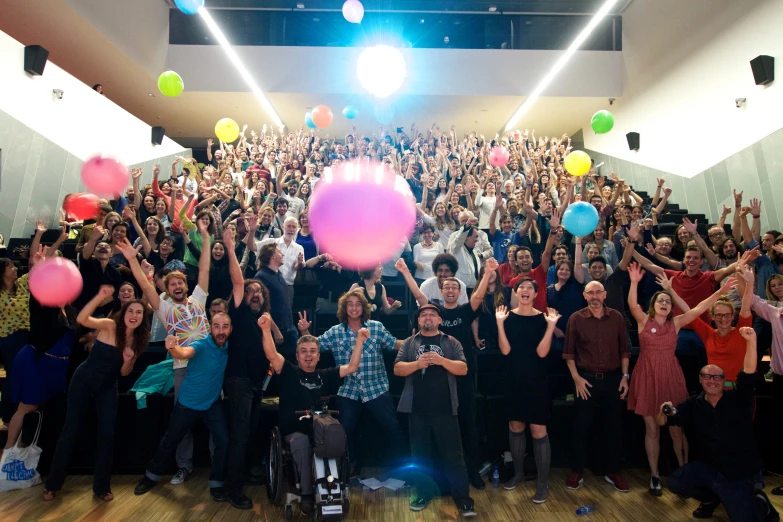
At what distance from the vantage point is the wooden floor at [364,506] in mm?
3014

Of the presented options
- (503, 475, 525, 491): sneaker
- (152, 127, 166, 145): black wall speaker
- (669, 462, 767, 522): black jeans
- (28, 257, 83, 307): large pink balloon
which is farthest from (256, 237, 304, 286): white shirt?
(152, 127, 166, 145): black wall speaker

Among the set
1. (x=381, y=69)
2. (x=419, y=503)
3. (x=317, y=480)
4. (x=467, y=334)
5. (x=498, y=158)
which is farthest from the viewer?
(x=381, y=69)

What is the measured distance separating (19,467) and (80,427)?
49 centimetres

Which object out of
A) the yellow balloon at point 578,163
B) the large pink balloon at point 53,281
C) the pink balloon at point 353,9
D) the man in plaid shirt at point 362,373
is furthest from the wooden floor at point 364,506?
the pink balloon at point 353,9

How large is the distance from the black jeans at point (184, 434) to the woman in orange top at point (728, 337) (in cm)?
300

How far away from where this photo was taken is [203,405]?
3.28 m

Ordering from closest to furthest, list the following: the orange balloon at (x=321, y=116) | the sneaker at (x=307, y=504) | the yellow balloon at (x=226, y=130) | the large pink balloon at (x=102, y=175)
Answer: the sneaker at (x=307, y=504) → the large pink balloon at (x=102, y=175) → the yellow balloon at (x=226, y=130) → the orange balloon at (x=321, y=116)

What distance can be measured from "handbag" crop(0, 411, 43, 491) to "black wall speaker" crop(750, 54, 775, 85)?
770 cm

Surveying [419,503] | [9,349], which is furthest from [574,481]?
[9,349]

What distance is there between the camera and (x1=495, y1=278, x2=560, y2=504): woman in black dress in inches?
131

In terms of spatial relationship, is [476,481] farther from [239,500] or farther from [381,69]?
[381,69]

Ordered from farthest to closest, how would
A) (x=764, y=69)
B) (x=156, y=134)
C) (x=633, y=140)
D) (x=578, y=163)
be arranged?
1. (x=633, y=140)
2. (x=156, y=134)
3. (x=764, y=69)
4. (x=578, y=163)

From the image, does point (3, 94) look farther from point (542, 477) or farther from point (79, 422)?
point (542, 477)

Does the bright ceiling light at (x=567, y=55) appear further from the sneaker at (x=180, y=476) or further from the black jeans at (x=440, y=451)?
the sneaker at (x=180, y=476)
